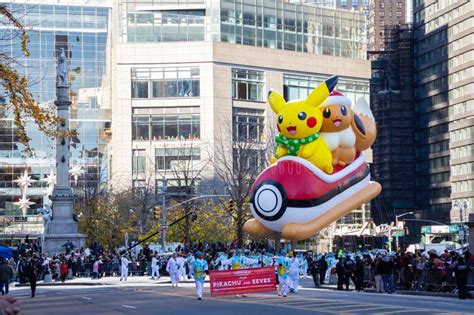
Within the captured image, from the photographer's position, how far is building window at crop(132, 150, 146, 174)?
10038 centimetres

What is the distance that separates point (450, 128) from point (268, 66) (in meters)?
34.4

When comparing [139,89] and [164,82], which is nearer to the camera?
[139,89]

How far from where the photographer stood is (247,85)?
105m

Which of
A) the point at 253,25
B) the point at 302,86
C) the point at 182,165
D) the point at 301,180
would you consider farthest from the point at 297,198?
the point at 302,86

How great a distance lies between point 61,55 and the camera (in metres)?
65.9

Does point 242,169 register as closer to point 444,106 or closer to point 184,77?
point 184,77

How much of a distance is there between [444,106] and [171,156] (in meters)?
47.4

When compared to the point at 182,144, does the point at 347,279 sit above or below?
below

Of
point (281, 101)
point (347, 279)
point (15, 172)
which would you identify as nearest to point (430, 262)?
point (347, 279)

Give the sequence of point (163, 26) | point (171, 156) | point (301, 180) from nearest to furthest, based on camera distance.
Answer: point (301, 180)
point (171, 156)
point (163, 26)

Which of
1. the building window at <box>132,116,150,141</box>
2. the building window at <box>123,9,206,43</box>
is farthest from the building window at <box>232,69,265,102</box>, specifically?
the building window at <box>132,116,150,141</box>

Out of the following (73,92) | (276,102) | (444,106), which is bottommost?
(276,102)

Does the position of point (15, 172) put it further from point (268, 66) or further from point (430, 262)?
point (430, 262)

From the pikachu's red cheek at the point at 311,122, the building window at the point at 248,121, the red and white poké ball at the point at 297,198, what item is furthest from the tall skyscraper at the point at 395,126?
the pikachu's red cheek at the point at 311,122
